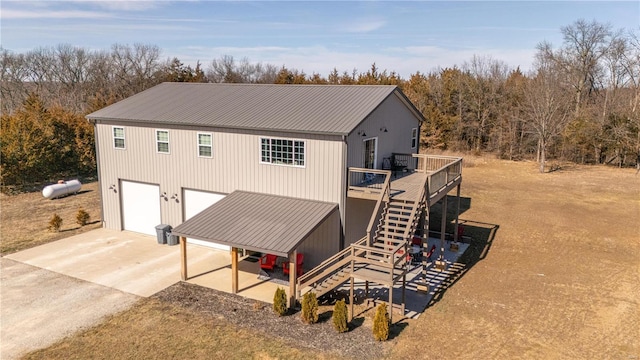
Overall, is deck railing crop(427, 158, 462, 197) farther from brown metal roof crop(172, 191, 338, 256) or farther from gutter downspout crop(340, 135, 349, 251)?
brown metal roof crop(172, 191, 338, 256)

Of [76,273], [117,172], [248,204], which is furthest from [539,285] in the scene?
[117,172]

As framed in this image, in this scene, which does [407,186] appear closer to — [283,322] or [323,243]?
[323,243]

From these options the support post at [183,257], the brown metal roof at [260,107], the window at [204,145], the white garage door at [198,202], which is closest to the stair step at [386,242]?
the brown metal roof at [260,107]

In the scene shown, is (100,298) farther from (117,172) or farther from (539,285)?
(539,285)

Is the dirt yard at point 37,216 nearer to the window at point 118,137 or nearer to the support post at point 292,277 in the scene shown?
the window at point 118,137

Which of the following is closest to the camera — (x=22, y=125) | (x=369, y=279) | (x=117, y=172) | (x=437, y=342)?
(x=437, y=342)

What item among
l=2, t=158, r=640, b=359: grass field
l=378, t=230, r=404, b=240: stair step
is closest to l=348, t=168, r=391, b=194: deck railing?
l=378, t=230, r=404, b=240: stair step
